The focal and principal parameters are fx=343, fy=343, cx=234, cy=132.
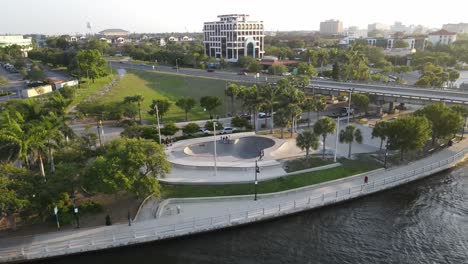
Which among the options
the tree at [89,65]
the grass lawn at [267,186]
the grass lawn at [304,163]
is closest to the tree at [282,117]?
the grass lawn at [304,163]

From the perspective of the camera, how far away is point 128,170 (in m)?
37.4

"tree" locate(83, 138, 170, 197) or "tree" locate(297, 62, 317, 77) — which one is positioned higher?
"tree" locate(297, 62, 317, 77)

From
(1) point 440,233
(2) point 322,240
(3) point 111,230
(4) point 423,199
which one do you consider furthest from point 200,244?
(4) point 423,199

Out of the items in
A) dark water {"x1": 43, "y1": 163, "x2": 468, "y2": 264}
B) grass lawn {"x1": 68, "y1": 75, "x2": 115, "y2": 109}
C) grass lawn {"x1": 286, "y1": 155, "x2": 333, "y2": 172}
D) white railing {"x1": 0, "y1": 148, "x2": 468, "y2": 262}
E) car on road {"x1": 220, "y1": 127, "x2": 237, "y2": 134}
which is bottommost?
dark water {"x1": 43, "y1": 163, "x2": 468, "y2": 264}

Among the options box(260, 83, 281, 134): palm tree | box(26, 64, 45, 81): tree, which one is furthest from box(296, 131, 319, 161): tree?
box(26, 64, 45, 81): tree

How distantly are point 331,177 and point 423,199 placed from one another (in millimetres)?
12155

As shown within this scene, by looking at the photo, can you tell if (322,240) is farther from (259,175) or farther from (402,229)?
(259,175)

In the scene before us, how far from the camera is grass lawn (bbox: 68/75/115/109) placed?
9854 cm

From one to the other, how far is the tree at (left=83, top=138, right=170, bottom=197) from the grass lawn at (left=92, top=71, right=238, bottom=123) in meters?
45.4

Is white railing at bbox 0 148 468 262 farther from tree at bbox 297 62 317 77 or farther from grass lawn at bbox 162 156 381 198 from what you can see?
A: tree at bbox 297 62 317 77

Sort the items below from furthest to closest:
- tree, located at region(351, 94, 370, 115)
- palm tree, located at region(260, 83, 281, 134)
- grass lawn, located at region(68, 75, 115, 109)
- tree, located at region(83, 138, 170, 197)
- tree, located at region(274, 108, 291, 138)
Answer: grass lawn, located at region(68, 75, 115, 109) → tree, located at region(351, 94, 370, 115) → palm tree, located at region(260, 83, 281, 134) → tree, located at region(274, 108, 291, 138) → tree, located at region(83, 138, 170, 197)

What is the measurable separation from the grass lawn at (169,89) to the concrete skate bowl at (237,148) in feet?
75.8

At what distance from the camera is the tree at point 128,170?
121 feet

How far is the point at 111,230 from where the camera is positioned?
3656cm
